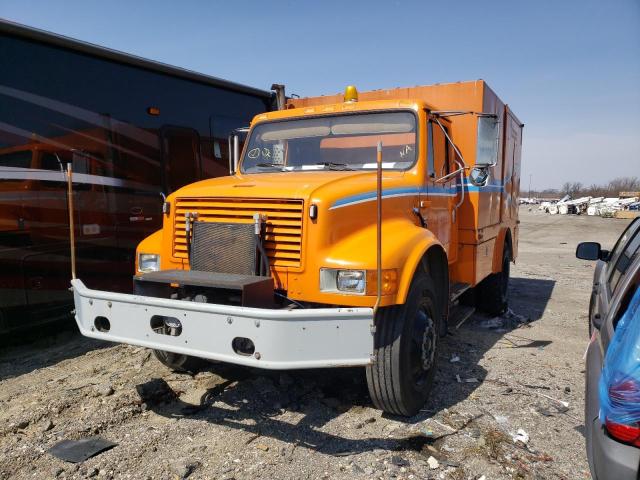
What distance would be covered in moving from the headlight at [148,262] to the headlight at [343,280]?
1.54 m

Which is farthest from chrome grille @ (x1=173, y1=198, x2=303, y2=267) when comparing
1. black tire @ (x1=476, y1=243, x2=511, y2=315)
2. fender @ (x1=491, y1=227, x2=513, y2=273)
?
black tire @ (x1=476, y1=243, x2=511, y2=315)

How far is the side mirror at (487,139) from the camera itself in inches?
169

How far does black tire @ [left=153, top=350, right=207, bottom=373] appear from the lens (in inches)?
163

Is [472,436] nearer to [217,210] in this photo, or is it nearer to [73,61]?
[217,210]

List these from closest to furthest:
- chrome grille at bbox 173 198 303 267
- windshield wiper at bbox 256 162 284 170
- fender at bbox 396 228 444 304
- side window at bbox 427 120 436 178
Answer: fender at bbox 396 228 444 304, chrome grille at bbox 173 198 303 267, side window at bbox 427 120 436 178, windshield wiper at bbox 256 162 284 170

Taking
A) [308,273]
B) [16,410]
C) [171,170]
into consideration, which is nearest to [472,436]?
[308,273]

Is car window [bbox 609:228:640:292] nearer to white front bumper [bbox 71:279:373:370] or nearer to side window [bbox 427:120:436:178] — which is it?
side window [bbox 427:120:436:178]

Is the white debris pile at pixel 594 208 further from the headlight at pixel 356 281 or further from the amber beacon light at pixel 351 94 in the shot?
the headlight at pixel 356 281

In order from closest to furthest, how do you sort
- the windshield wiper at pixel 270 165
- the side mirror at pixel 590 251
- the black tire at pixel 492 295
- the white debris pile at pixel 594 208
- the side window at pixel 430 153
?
1. the side mirror at pixel 590 251
2. the side window at pixel 430 153
3. the windshield wiper at pixel 270 165
4. the black tire at pixel 492 295
5. the white debris pile at pixel 594 208

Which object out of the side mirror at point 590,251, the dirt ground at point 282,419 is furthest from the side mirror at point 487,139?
the dirt ground at point 282,419

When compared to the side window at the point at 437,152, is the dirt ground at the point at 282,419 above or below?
below

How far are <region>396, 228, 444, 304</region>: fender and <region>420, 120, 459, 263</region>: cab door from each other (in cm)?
61

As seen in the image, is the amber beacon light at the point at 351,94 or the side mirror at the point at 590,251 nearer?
the side mirror at the point at 590,251

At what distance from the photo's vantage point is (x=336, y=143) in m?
4.45
